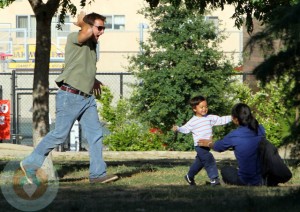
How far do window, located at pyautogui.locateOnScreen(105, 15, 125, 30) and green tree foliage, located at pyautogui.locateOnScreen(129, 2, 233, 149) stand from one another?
70.2 feet

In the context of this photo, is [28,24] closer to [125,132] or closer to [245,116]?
[125,132]

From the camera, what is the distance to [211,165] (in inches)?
396

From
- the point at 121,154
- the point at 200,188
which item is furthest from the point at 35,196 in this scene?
the point at 121,154

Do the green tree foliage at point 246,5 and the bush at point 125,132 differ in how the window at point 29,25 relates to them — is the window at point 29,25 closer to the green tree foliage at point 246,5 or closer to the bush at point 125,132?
the bush at point 125,132

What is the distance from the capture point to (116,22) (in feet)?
139

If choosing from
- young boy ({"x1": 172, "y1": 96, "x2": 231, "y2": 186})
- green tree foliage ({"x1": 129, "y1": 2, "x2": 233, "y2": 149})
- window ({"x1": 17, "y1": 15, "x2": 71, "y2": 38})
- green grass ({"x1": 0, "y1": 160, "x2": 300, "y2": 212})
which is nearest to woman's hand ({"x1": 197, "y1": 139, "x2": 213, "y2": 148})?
young boy ({"x1": 172, "y1": 96, "x2": 231, "y2": 186})

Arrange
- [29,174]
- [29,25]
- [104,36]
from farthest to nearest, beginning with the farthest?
1. [29,25]
2. [104,36]
3. [29,174]

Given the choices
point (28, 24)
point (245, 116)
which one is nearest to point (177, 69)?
point (245, 116)

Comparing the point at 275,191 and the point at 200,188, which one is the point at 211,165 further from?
the point at 275,191

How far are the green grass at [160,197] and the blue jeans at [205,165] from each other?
21 cm

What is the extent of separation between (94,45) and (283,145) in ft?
12.4

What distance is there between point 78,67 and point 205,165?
6.48ft

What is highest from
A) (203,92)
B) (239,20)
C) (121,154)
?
(239,20)

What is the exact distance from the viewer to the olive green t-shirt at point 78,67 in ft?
30.5
